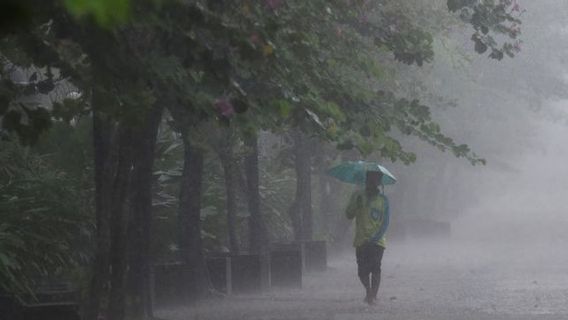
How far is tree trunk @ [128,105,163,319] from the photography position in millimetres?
12258

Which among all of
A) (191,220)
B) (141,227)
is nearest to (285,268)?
(191,220)

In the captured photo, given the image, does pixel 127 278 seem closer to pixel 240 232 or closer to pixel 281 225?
pixel 240 232

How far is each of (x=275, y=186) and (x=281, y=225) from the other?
0.93 meters

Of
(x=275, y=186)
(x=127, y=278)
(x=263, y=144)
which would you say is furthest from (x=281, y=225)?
(x=127, y=278)

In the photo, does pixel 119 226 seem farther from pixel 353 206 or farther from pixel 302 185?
pixel 302 185

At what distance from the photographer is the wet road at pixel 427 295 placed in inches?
611

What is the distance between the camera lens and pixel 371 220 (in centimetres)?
1630

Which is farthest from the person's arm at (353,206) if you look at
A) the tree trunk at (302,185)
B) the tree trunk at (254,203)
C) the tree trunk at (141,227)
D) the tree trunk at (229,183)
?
the tree trunk at (302,185)

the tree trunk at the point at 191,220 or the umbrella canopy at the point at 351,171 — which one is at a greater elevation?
the umbrella canopy at the point at 351,171

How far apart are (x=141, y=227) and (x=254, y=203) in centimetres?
816

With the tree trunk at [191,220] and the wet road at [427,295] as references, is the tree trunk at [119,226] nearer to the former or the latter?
the wet road at [427,295]

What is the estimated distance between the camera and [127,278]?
13211 millimetres

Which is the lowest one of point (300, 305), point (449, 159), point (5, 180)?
point (300, 305)

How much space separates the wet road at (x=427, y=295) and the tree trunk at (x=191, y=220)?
14.2 inches
